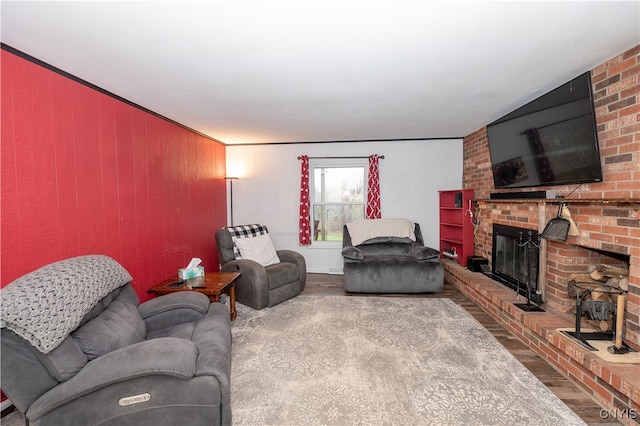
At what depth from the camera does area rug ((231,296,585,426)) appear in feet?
5.53

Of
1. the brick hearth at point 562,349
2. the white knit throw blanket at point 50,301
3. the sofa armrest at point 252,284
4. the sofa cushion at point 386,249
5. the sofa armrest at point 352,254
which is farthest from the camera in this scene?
the sofa cushion at point 386,249

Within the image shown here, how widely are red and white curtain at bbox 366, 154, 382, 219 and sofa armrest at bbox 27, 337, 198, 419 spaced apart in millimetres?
3735

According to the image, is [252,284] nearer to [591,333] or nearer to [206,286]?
[206,286]

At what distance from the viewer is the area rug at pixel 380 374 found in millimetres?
1687

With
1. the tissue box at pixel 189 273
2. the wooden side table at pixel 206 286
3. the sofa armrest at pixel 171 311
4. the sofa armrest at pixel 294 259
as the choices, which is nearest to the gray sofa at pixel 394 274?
the sofa armrest at pixel 294 259

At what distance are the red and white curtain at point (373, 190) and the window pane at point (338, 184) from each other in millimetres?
198

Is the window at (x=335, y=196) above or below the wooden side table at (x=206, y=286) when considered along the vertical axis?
above

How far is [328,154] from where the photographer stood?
16.0 ft

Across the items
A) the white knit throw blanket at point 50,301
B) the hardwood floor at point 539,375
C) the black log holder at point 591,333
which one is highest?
the white knit throw blanket at point 50,301

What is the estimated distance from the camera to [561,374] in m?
2.06

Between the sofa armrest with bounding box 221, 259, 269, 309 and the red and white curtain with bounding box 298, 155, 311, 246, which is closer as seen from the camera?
the sofa armrest with bounding box 221, 259, 269, 309

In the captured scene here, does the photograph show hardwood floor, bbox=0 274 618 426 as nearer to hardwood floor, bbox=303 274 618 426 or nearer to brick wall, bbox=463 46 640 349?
hardwood floor, bbox=303 274 618 426

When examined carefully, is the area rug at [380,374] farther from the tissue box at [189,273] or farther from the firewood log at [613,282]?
the firewood log at [613,282]

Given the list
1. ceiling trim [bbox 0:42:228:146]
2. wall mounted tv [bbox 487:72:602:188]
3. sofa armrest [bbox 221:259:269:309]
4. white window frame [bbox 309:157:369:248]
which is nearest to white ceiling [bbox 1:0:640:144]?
ceiling trim [bbox 0:42:228:146]
